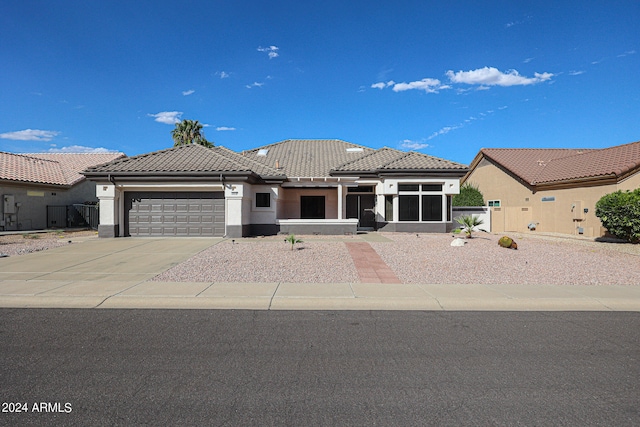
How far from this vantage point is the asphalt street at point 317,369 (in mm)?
3246

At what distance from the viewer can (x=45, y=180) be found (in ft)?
79.6

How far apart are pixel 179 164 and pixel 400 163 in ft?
41.6

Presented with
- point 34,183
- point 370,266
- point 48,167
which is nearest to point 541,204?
point 370,266

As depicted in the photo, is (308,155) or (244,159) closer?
(244,159)

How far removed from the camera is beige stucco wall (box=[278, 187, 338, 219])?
2288 cm

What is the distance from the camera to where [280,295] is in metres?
7.25

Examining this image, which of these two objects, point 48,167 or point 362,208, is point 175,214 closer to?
→ point 362,208

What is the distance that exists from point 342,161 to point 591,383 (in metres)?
22.1

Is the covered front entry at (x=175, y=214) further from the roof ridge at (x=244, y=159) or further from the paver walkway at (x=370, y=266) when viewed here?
the paver walkway at (x=370, y=266)

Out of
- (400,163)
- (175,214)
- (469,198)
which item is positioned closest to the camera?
(175,214)

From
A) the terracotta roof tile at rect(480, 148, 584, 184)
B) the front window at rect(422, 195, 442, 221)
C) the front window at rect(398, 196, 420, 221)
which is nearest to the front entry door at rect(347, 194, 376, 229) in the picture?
the front window at rect(398, 196, 420, 221)

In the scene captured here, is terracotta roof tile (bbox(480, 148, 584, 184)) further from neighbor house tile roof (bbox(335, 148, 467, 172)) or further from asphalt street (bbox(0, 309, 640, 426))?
asphalt street (bbox(0, 309, 640, 426))

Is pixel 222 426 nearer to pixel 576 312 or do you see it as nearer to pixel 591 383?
pixel 591 383

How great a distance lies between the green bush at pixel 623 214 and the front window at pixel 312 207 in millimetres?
14579
